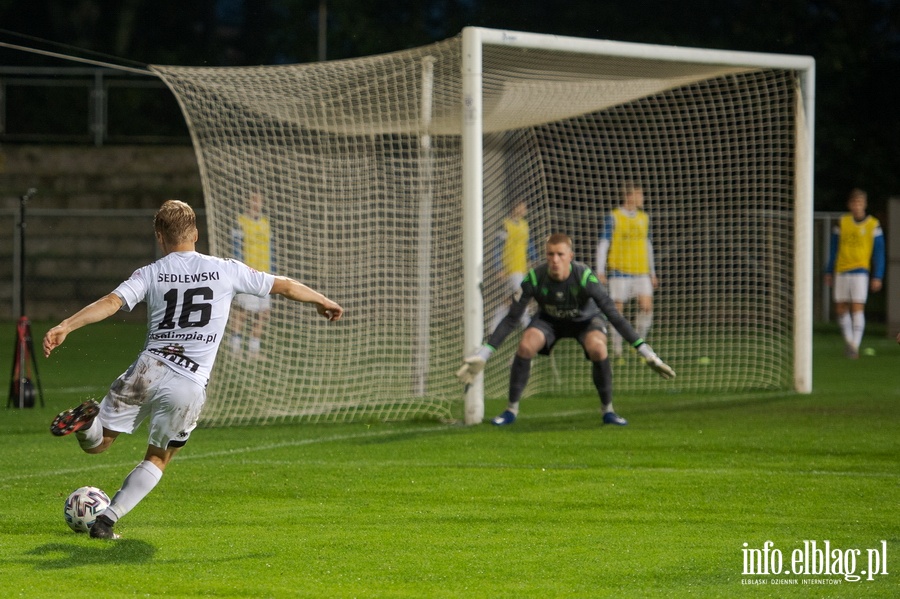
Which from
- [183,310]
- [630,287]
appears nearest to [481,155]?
[183,310]

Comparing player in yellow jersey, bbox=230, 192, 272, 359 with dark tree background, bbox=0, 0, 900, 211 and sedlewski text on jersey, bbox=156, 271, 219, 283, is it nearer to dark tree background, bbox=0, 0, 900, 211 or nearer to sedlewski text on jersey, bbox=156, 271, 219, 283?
sedlewski text on jersey, bbox=156, 271, 219, 283

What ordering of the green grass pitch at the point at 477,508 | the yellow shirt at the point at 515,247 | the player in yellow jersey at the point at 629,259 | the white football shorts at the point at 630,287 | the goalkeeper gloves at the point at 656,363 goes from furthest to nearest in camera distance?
the yellow shirt at the point at 515,247, the white football shorts at the point at 630,287, the player in yellow jersey at the point at 629,259, the goalkeeper gloves at the point at 656,363, the green grass pitch at the point at 477,508

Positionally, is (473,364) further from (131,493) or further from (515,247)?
(515,247)

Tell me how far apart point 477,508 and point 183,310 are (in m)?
→ 1.88

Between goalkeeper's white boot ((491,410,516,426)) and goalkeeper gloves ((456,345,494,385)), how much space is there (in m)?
0.61

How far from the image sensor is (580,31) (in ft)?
90.5

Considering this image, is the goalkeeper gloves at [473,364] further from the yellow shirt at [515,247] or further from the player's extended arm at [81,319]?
the yellow shirt at [515,247]

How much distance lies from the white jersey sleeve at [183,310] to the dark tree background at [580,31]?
20325 millimetres

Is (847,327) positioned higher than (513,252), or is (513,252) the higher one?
(513,252)

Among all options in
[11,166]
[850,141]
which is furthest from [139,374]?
[850,141]

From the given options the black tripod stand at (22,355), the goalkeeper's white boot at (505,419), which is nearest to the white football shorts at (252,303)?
the black tripod stand at (22,355)

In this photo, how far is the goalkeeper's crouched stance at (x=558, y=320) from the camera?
8.84m

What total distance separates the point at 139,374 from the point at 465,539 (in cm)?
164

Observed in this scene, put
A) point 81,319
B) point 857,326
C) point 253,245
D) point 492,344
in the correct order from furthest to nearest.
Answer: point 857,326, point 253,245, point 492,344, point 81,319
